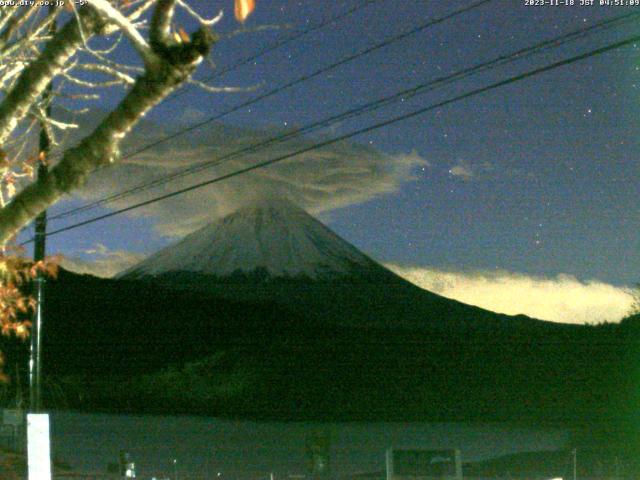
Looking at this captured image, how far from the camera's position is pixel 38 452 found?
7.59 m

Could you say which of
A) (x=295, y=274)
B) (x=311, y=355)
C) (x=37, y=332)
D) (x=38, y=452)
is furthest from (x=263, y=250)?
(x=38, y=452)

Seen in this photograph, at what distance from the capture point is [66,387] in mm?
58188

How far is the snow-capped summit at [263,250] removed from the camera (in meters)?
147

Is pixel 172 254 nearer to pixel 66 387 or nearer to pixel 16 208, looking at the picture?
pixel 66 387

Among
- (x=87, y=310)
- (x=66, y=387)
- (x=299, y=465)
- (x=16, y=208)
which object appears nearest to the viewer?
(x=16, y=208)

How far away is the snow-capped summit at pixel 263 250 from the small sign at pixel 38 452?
135m

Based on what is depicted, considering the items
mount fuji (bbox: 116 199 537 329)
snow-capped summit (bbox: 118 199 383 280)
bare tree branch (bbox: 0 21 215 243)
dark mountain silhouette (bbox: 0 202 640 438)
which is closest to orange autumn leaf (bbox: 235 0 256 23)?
bare tree branch (bbox: 0 21 215 243)

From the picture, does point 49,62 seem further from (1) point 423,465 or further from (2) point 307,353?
(2) point 307,353

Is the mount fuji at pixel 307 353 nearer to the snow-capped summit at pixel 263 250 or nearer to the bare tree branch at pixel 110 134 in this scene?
the snow-capped summit at pixel 263 250

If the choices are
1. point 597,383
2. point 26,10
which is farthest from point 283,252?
point 26,10

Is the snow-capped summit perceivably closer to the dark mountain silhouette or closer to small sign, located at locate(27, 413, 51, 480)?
the dark mountain silhouette

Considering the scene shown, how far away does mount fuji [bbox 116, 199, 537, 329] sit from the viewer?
12488cm

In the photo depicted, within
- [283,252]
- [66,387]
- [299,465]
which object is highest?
[283,252]

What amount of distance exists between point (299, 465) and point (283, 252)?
116430 mm
